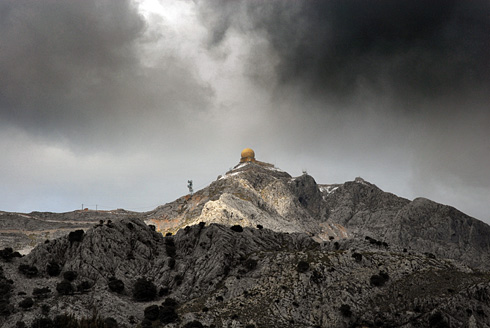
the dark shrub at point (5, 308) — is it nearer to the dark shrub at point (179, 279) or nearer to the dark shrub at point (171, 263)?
the dark shrub at point (179, 279)

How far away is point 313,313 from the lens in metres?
86.5

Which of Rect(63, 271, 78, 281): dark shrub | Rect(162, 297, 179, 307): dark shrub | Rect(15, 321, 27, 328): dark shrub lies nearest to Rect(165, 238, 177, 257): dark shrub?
Rect(162, 297, 179, 307): dark shrub

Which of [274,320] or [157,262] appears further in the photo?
[157,262]

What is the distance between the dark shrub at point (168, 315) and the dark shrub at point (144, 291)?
11825 mm

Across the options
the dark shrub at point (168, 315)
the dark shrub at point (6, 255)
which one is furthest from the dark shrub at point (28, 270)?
the dark shrub at point (168, 315)

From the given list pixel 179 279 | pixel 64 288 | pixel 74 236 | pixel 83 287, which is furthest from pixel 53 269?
pixel 179 279

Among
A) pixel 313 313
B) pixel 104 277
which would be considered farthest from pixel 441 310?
pixel 104 277

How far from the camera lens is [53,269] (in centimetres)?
10175

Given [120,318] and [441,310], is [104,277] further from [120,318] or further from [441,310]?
[441,310]

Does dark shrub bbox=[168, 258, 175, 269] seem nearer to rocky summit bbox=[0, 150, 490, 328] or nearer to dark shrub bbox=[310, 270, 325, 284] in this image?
rocky summit bbox=[0, 150, 490, 328]

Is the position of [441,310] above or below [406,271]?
below

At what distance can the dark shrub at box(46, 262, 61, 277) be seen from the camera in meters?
101

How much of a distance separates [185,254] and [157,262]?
1015cm

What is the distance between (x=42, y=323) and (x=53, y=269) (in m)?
25.0
